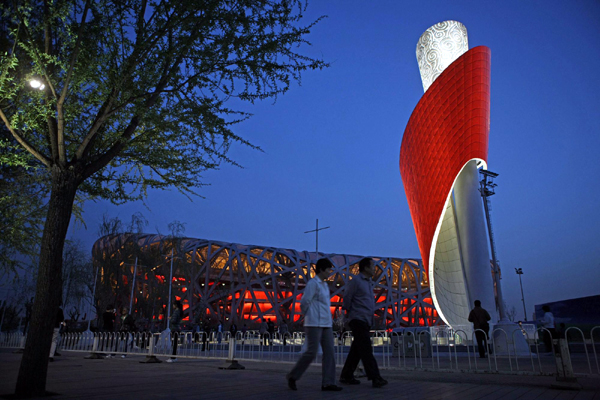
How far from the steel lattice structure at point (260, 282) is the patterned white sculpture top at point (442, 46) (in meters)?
22.0

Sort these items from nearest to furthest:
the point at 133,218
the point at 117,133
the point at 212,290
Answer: the point at 117,133
the point at 133,218
the point at 212,290

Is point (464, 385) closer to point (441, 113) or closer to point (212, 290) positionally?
point (441, 113)

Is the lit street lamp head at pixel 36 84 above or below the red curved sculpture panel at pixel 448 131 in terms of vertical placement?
below

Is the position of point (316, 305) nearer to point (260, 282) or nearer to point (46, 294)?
point (46, 294)

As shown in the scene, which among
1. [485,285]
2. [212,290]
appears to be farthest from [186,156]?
[212,290]

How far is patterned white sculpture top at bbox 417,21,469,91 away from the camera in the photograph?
19688mm

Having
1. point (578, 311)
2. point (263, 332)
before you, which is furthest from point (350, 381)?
point (578, 311)

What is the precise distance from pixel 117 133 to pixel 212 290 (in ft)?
141

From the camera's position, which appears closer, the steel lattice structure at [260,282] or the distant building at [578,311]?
the distant building at [578,311]

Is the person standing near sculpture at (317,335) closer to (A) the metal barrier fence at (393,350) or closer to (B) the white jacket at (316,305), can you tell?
(B) the white jacket at (316,305)

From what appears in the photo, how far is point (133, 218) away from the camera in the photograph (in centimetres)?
2995

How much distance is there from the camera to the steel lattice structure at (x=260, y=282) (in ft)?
143

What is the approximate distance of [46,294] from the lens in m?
4.39

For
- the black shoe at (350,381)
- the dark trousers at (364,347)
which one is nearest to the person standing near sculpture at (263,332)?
the black shoe at (350,381)
